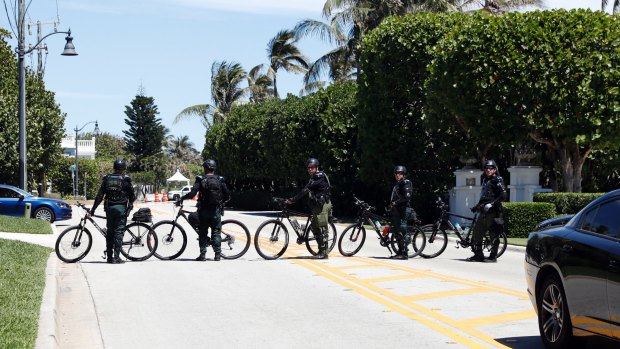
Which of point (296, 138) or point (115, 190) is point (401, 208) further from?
point (296, 138)

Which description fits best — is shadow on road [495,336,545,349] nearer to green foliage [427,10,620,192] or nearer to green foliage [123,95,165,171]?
green foliage [427,10,620,192]

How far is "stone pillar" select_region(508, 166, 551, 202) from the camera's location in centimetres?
3097

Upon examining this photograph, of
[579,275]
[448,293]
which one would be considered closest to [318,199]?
[448,293]

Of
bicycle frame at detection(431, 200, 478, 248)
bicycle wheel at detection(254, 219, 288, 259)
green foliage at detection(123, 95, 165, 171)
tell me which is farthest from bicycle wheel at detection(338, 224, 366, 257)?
green foliage at detection(123, 95, 165, 171)

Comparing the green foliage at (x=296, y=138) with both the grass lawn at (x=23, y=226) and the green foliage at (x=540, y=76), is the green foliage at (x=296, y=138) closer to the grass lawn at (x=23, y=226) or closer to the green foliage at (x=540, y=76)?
the green foliage at (x=540, y=76)

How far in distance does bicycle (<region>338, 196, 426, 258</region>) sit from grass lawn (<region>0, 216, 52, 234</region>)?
10836 millimetres

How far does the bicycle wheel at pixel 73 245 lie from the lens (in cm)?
1659

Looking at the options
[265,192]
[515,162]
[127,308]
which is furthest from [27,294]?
[265,192]

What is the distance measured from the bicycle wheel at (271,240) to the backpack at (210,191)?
1117mm

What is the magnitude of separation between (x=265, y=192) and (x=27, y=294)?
1904 inches

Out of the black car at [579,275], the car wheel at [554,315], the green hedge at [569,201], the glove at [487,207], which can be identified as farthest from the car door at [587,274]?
the green hedge at [569,201]

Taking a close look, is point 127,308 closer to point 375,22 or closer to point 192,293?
point 192,293

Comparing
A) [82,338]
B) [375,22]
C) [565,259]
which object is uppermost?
[375,22]

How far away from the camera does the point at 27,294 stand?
36.3 ft
